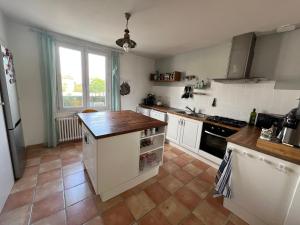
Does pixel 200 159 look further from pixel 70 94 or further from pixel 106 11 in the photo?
pixel 70 94

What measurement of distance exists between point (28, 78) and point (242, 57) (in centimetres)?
396

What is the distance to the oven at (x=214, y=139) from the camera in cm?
225

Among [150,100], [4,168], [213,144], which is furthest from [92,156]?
[150,100]

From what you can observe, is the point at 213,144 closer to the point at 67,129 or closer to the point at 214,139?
the point at 214,139

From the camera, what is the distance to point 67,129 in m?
2.96

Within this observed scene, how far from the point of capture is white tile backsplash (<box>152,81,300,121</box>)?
2.05 m

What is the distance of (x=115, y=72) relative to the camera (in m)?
3.50

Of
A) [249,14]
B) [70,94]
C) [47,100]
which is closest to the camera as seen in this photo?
[249,14]

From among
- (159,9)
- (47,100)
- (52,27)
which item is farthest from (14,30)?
(159,9)

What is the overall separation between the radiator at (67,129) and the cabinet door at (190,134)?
2.48m

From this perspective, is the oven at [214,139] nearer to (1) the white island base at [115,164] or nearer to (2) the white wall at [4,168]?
(1) the white island base at [115,164]

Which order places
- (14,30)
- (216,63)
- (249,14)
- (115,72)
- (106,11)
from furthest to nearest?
(115,72), (216,63), (14,30), (106,11), (249,14)

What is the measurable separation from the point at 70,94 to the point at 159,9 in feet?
8.38

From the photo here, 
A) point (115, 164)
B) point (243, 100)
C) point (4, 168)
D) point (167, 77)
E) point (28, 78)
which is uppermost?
point (167, 77)
